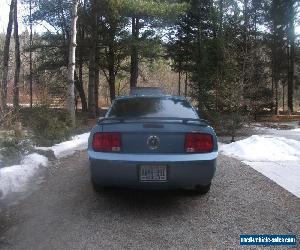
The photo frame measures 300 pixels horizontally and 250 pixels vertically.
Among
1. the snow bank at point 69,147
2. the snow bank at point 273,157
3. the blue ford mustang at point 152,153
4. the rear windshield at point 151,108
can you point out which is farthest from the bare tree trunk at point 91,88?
the blue ford mustang at point 152,153

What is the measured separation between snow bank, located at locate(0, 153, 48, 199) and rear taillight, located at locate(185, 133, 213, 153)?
9.52 feet

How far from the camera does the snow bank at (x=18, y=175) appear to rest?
6684mm

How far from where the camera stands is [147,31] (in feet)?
93.1

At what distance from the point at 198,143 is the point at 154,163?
2.16ft

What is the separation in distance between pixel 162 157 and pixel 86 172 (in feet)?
10.3

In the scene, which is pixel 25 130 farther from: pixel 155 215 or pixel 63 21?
pixel 63 21

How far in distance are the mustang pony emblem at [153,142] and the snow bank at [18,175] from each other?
2445 mm

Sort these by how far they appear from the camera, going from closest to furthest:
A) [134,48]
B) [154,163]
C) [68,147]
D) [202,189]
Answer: [154,163] < [202,189] < [68,147] < [134,48]

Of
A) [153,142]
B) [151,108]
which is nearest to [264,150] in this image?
[151,108]

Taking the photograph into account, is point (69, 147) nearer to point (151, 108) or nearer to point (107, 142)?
point (151, 108)

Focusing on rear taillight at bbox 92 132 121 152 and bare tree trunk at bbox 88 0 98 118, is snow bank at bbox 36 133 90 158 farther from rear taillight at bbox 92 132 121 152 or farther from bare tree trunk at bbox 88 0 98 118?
bare tree trunk at bbox 88 0 98 118

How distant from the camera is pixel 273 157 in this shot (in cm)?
986

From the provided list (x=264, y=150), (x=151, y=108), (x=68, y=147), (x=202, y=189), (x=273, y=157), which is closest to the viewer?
(x=202, y=189)

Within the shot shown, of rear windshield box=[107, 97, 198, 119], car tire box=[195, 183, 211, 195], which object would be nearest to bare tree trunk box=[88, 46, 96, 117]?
rear windshield box=[107, 97, 198, 119]
